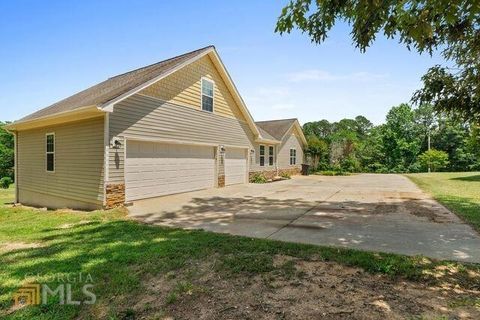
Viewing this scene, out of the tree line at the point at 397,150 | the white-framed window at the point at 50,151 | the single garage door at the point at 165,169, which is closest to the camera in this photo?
the single garage door at the point at 165,169

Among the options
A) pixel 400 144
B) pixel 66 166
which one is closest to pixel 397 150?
pixel 400 144

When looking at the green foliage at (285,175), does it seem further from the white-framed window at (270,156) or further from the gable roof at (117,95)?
the gable roof at (117,95)

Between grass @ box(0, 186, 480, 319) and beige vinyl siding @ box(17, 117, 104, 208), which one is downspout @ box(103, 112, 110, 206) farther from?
grass @ box(0, 186, 480, 319)

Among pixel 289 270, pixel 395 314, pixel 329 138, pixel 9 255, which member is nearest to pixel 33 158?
pixel 9 255

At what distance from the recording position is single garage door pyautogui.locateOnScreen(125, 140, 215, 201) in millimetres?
9891

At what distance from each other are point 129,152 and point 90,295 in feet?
22.7

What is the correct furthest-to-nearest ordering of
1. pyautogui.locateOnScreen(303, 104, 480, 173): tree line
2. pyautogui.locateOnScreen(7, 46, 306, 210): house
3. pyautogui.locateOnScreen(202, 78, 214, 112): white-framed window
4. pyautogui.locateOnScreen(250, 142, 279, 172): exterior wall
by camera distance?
pyautogui.locateOnScreen(303, 104, 480, 173): tree line, pyautogui.locateOnScreen(250, 142, 279, 172): exterior wall, pyautogui.locateOnScreen(202, 78, 214, 112): white-framed window, pyautogui.locateOnScreen(7, 46, 306, 210): house

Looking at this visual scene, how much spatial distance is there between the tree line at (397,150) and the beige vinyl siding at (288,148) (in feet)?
6.21

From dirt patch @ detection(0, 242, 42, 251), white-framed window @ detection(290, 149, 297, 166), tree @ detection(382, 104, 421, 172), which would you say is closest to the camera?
dirt patch @ detection(0, 242, 42, 251)

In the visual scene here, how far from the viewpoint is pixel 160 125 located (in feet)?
35.9

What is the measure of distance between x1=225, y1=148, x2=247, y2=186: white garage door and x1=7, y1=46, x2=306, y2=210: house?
0.18 ft

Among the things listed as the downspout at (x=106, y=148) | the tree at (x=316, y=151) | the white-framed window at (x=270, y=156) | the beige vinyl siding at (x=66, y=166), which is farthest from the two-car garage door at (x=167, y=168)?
the tree at (x=316, y=151)

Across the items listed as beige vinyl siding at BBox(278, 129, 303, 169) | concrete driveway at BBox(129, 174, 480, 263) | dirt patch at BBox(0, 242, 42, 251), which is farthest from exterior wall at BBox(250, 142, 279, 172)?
dirt patch at BBox(0, 242, 42, 251)

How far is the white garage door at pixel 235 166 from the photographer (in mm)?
15352
